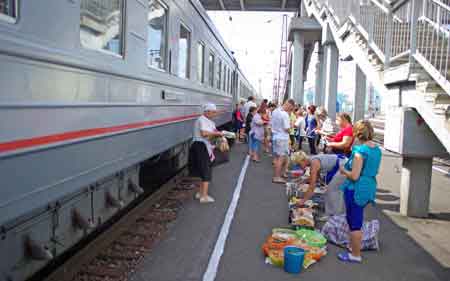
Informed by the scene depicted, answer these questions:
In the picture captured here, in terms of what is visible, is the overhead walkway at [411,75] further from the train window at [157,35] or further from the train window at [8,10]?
the train window at [8,10]

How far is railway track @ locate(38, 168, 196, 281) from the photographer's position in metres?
4.10

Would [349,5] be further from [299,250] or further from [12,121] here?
[12,121]

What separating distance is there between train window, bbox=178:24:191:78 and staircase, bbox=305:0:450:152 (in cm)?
306

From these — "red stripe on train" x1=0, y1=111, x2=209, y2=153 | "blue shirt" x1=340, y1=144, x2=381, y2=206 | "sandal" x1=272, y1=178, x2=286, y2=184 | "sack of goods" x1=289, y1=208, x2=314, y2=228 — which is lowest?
"sandal" x1=272, y1=178, x2=286, y2=184

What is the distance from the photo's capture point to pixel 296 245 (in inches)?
191

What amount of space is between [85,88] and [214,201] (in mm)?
4010

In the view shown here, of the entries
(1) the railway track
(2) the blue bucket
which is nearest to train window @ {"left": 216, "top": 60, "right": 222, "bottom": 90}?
(1) the railway track

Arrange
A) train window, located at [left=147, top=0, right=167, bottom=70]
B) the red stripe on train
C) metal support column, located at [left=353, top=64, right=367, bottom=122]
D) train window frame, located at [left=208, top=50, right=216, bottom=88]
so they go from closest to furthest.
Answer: the red stripe on train
train window, located at [left=147, top=0, right=167, bottom=70]
train window frame, located at [left=208, top=50, right=216, bottom=88]
metal support column, located at [left=353, top=64, right=367, bottom=122]

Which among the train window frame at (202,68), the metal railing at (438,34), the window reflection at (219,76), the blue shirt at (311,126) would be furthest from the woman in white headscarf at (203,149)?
the blue shirt at (311,126)

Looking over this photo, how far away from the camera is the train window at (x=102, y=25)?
3.57 meters

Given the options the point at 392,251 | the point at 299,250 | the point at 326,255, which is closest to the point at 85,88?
the point at 299,250

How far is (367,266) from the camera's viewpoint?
4.75 m

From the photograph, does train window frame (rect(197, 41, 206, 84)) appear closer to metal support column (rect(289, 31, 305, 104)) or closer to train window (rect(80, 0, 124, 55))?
train window (rect(80, 0, 124, 55))

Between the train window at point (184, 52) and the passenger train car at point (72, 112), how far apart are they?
0.72 m
